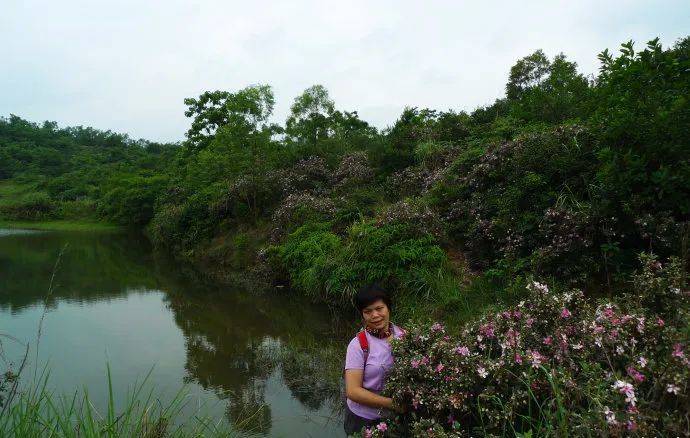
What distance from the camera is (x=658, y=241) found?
452 centimetres

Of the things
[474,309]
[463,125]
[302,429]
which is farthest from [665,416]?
[463,125]

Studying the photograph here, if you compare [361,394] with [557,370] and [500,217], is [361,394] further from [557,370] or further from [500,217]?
[500,217]

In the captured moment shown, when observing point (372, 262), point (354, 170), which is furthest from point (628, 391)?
point (354, 170)

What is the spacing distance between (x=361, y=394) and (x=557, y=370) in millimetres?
1115

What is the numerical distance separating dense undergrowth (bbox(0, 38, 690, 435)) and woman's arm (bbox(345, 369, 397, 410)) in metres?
0.12

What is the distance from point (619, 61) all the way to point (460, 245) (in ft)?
13.2

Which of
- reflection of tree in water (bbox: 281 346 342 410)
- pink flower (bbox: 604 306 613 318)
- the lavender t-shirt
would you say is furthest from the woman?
reflection of tree in water (bbox: 281 346 342 410)

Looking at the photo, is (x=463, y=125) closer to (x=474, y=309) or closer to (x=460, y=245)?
(x=460, y=245)

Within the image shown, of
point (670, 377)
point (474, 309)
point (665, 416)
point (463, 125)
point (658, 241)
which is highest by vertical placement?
point (463, 125)

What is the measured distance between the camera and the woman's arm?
260 centimetres

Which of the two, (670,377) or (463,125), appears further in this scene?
(463,125)

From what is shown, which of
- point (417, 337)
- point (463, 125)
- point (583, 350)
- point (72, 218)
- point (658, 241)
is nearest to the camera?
point (583, 350)

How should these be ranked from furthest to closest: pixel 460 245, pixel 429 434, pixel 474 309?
pixel 460 245 < pixel 474 309 < pixel 429 434

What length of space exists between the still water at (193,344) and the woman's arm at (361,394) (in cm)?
177
